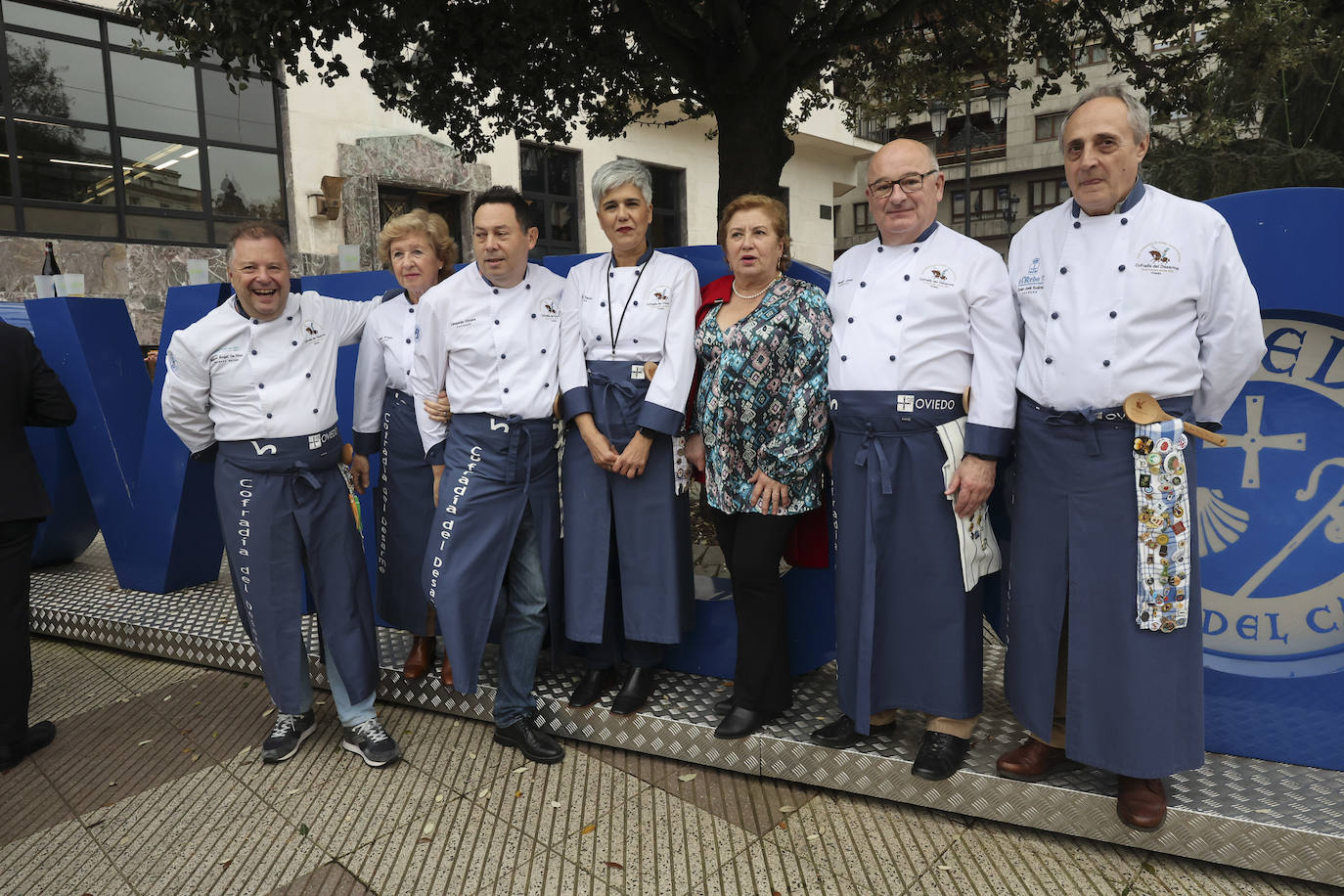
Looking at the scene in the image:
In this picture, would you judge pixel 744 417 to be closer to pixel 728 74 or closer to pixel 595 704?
pixel 595 704

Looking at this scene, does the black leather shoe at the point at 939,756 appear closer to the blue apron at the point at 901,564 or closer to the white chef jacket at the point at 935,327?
the blue apron at the point at 901,564

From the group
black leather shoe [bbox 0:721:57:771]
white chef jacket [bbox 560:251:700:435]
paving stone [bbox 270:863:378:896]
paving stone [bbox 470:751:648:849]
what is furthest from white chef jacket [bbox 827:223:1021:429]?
black leather shoe [bbox 0:721:57:771]

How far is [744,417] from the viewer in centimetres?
281

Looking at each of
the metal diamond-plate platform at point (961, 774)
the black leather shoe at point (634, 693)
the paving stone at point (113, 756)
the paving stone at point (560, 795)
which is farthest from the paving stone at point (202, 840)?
the black leather shoe at point (634, 693)

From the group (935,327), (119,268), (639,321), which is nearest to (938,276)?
(935,327)

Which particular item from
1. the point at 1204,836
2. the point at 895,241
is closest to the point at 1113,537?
the point at 1204,836

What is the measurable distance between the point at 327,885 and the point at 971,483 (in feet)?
7.28

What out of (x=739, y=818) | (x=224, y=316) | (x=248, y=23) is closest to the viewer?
(x=739, y=818)

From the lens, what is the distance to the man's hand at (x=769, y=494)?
281 centimetres

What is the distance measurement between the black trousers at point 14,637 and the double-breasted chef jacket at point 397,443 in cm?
132

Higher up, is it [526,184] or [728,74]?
[526,184]

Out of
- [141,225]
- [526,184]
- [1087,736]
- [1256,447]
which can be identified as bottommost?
[1087,736]

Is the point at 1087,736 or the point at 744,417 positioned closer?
the point at 1087,736

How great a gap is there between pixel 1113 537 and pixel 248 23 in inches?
193
